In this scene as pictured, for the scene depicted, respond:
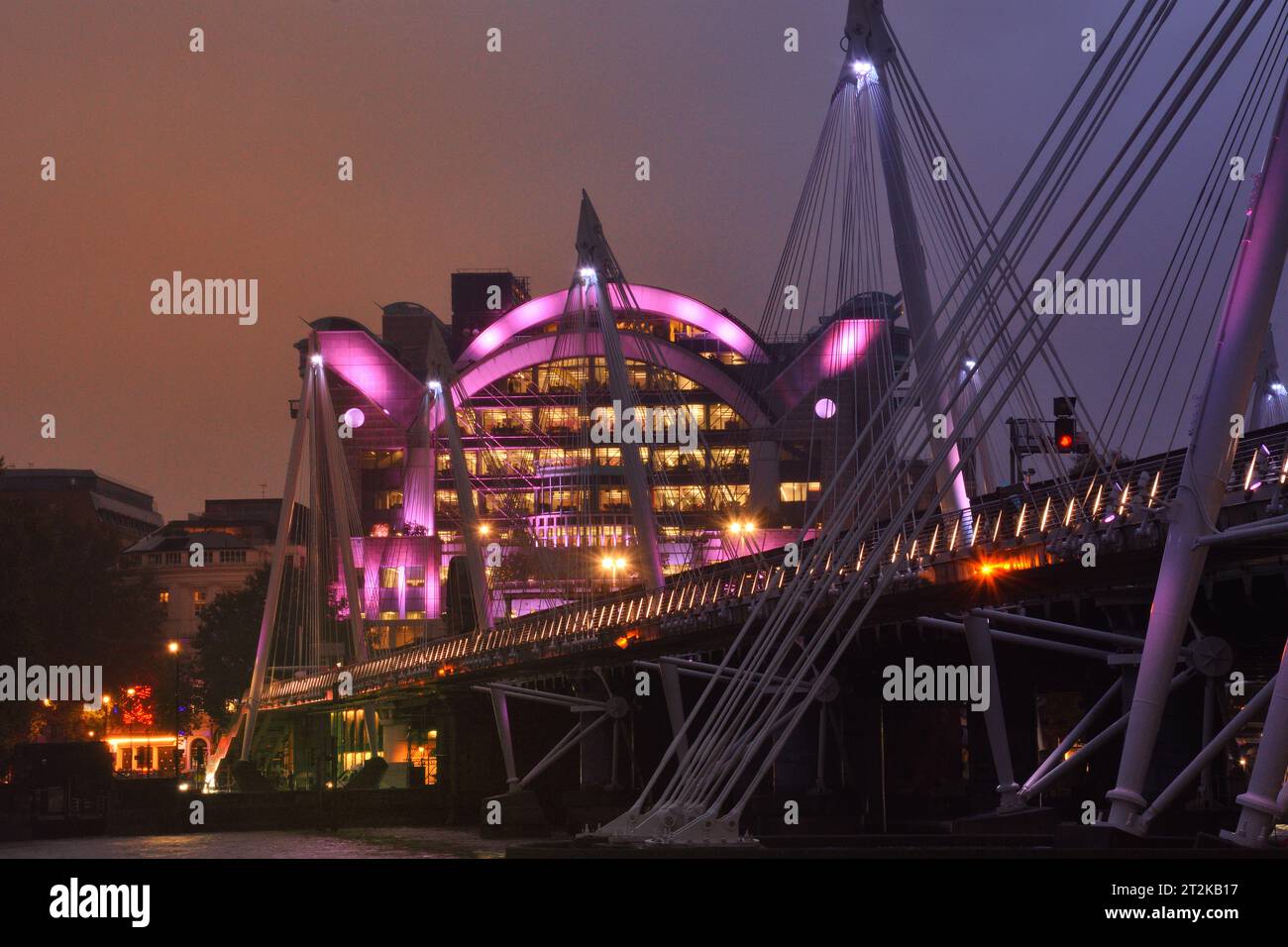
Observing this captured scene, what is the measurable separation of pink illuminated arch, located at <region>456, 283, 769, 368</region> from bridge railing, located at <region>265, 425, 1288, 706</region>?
61109mm

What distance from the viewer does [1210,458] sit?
2231 centimetres

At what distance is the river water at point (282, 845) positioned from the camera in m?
51.6

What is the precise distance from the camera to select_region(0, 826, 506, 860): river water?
51.6 meters

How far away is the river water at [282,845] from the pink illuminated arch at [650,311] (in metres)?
69.6

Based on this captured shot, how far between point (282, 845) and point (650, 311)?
8181cm

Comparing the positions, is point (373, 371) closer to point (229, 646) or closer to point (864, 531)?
point (229, 646)

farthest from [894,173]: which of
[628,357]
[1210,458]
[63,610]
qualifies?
[628,357]

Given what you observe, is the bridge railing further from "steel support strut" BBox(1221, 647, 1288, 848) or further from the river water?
the river water

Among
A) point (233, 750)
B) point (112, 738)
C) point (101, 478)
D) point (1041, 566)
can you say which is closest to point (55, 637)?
point (233, 750)

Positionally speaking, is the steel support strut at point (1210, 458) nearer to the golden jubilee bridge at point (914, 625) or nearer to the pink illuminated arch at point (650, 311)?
the golden jubilee bridge at point (914, 625)

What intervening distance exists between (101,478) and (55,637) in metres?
77.9
